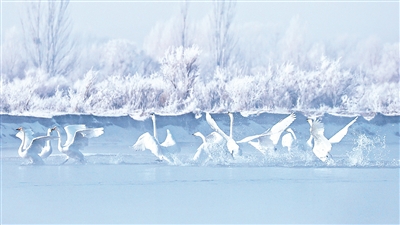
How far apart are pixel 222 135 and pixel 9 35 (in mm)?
9036

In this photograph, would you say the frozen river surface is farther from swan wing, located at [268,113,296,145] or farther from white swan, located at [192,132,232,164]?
swan wing, located at [268,113,296,145]

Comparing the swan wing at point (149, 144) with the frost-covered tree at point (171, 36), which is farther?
the frost-covered tree at point (171, 36)

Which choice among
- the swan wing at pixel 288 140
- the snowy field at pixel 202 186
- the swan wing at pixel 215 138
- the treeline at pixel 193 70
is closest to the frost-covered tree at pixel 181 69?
the treeline at pixel 193 70

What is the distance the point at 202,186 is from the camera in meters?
9.02

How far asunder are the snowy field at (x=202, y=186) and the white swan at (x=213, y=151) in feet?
0.29

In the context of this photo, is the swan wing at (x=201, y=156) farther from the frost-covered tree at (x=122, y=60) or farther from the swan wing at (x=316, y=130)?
the frost-covered tree at (x=122, y=60)

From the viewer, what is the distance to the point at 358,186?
9.05 meters

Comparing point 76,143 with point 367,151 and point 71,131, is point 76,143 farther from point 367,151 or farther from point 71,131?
point 367,151

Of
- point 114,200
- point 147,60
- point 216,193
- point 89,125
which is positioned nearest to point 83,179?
point 114,200

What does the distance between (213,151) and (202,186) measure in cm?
170

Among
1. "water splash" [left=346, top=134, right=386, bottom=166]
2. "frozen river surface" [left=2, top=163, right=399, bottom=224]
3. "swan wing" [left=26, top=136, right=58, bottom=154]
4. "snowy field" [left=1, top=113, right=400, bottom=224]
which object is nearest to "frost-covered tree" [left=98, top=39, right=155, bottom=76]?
"snowy field" [left=1, top=113, right=400, bottom=224]

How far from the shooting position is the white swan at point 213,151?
34.8 ft

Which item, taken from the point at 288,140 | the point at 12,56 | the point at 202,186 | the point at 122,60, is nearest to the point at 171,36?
the point at 122,60

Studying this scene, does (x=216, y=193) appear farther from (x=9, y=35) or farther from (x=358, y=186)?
(x=9, y=35)
